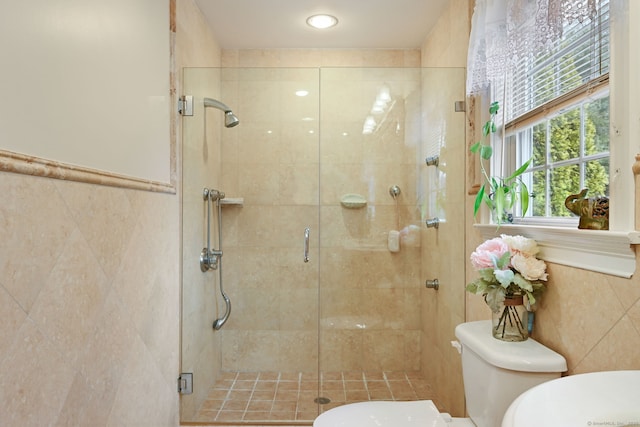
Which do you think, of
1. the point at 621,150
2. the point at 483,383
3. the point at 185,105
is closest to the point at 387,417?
the point at 483,383

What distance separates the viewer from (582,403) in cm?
72

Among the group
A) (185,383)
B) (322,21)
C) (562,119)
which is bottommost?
(185,383)

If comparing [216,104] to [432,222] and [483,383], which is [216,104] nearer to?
[432,222]

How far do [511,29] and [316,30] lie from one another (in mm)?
1642

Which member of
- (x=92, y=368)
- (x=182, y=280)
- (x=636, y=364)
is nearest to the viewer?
→ (x=636, y=364)

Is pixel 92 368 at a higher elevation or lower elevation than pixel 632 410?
lower

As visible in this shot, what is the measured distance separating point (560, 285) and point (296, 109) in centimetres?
165

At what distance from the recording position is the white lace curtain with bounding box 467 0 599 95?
102 cm

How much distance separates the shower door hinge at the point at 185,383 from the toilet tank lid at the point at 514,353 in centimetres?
141

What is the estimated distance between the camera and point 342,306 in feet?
7.82

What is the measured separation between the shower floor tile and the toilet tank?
934 mm

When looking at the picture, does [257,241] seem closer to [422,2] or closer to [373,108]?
[373,108]

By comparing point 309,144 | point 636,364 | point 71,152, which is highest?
point 309,144

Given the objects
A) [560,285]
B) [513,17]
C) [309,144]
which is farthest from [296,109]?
[560,285]
